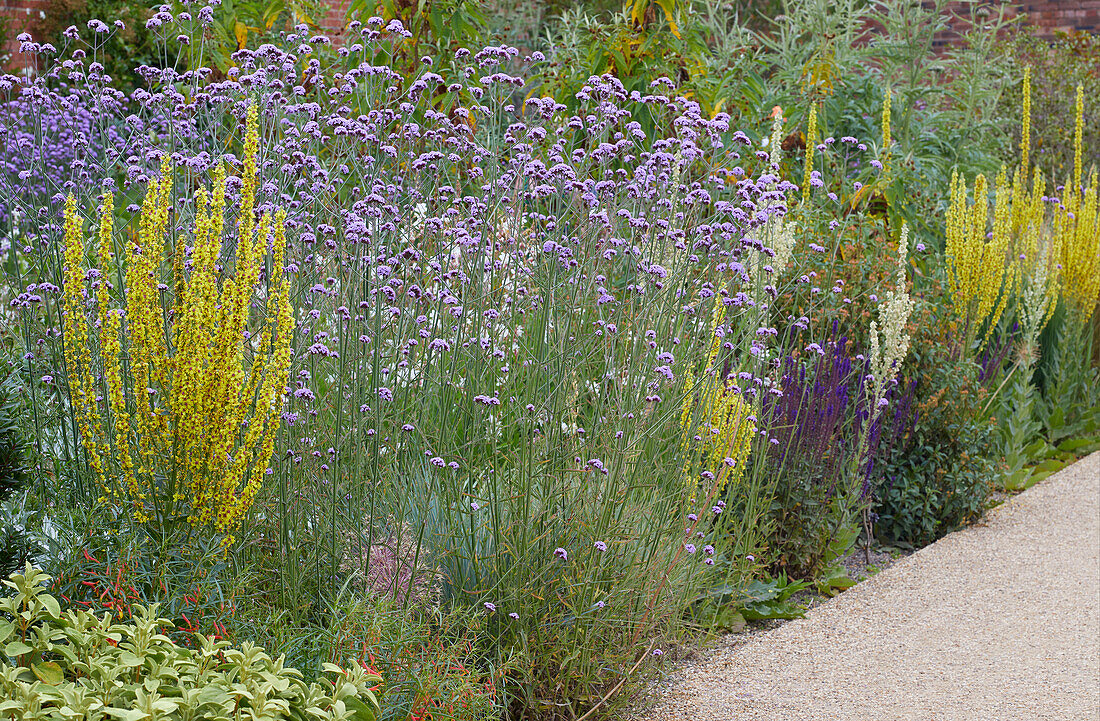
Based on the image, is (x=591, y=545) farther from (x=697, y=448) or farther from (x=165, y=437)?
(x=165, y=437)

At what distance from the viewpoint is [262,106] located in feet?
11.1

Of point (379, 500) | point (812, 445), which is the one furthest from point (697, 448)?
point (379, 500)

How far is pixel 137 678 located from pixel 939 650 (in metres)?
2.81

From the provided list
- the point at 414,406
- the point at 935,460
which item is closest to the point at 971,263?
the point at 935,460

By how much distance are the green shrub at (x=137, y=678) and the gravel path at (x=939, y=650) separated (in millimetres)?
1437

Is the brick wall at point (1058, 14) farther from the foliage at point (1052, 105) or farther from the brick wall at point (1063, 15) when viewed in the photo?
the foliage at point (1052, 105)

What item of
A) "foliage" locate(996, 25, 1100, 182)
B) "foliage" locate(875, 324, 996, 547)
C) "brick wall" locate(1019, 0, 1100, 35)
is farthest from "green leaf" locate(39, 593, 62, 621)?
"brick wall" locate(1019, 0, 1100, 35)

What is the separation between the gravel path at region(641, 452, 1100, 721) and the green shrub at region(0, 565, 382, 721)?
4.71ft

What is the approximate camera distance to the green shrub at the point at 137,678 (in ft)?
6.09

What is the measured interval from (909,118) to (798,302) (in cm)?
215

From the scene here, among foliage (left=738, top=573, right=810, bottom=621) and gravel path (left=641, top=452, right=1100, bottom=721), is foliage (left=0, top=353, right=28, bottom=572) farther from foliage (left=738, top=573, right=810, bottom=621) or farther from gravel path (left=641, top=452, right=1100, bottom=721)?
foliage (left=738, top=573, right=810, bottom=621)

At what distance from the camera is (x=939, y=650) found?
3666 mm

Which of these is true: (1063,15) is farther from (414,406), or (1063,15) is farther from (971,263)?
(414,406)

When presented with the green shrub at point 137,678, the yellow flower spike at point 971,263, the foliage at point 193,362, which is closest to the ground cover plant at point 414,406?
the foliage at point 193,362
